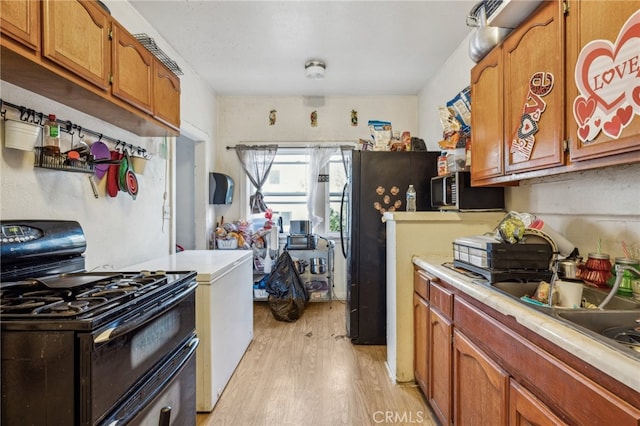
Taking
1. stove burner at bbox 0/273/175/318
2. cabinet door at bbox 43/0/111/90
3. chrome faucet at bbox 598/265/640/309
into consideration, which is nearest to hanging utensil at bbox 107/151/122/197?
cabinet door at bbox 43/0/111/90

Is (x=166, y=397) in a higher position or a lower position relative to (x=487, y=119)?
lower

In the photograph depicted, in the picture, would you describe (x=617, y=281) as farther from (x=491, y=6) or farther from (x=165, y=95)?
(x=165, y=95)

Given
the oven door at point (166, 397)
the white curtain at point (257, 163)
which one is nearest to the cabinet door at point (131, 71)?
the oven door at point (166, 397)

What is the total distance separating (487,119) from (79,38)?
194 cm

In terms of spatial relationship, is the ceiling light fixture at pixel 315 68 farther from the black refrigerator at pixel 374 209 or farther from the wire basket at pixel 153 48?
the wire basket at pixel 153 48

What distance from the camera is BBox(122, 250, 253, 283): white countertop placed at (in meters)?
1.86

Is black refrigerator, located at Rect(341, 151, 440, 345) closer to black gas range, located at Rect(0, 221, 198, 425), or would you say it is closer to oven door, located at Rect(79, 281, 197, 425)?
black gas range, located at Rect(0, 221, 198, 425)

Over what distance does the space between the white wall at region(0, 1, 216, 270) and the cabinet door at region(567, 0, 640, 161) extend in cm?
217

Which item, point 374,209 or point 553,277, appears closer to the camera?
point 553,277

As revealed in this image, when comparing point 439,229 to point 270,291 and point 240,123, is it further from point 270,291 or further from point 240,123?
point 240,123

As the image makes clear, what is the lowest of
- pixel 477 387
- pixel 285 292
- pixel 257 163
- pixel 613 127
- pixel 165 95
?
pixel 285 292

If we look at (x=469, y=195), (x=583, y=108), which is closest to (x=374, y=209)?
(x=469, y=195)

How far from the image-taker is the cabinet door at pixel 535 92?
4.14 feet

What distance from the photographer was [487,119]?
1767 mm
